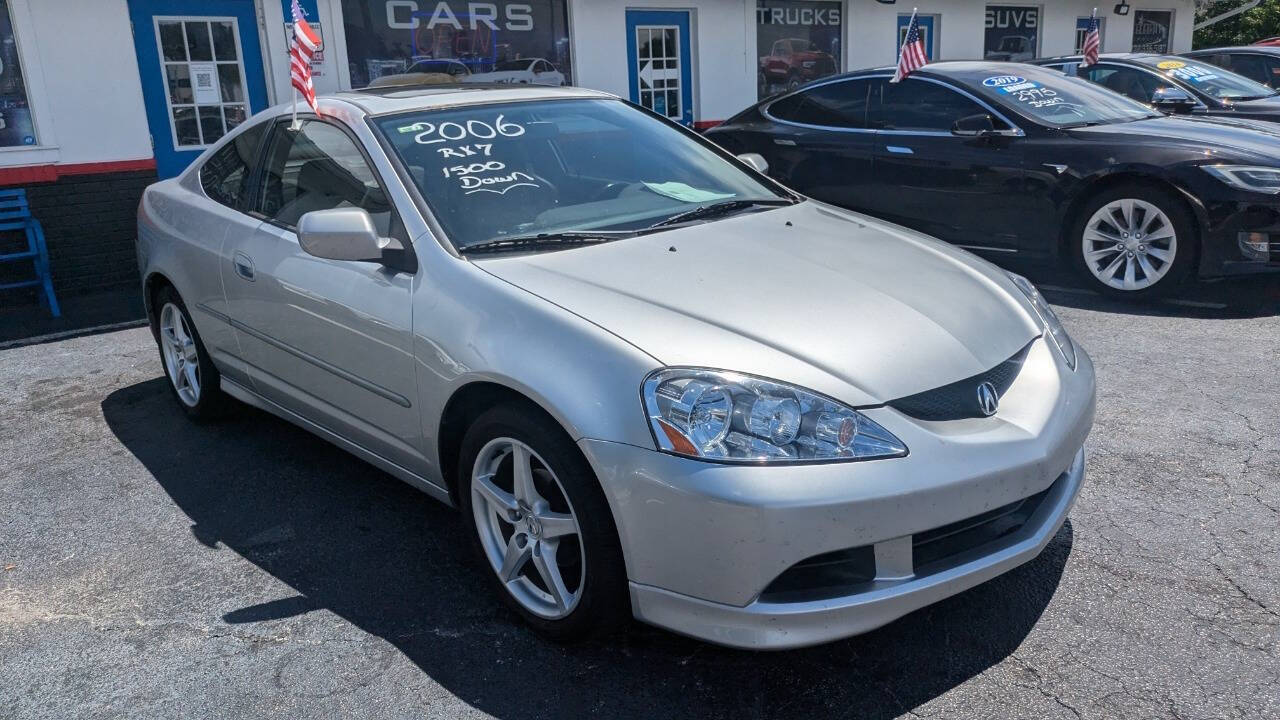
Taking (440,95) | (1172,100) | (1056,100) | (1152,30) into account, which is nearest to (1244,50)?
(1172,100)

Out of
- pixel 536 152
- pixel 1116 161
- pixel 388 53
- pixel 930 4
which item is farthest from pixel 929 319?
pixel 930 4

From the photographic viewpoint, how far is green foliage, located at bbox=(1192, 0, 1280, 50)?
85.1ft

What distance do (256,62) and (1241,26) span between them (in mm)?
25821

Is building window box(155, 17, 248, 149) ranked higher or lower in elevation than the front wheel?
higher

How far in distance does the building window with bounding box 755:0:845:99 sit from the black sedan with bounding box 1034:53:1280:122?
3347 millimetres

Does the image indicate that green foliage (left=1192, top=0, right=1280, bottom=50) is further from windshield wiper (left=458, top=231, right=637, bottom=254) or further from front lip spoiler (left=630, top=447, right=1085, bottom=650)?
front lip spoiler (left=630, top=447, right=1085, bottom=650)

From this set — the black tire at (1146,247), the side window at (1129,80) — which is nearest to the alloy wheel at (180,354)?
the black tire at (1146,247)

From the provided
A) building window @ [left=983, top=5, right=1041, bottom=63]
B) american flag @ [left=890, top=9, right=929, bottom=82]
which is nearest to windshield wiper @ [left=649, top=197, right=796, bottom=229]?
american flag @ [left=890, top=9, right=929, bottom=82]

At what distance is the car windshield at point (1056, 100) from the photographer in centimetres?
695

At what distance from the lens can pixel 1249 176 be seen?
606 centimetres

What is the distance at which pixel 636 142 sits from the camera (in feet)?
13.3

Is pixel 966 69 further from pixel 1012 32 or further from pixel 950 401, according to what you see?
pixel 1012 32

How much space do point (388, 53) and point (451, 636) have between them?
7.93 metres

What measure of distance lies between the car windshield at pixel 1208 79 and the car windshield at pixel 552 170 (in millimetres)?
7660
